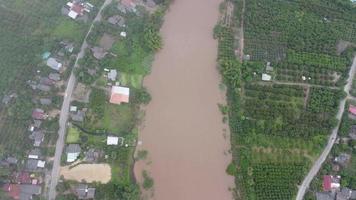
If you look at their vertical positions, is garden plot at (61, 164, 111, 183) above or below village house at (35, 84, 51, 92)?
below

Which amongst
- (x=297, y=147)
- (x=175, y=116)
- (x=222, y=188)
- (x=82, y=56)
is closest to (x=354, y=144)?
(x=297, y=147)

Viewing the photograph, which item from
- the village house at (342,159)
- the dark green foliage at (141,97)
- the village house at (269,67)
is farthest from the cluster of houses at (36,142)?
the village house at (342,159)

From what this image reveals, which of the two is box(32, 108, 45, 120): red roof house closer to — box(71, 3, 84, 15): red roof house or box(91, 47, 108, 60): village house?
box(91, 47, 108, 60): village house

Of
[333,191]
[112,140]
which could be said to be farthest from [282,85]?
[112,140]

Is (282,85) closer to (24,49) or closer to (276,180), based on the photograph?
(276,180)

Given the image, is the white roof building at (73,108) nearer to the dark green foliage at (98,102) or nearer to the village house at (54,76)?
the dark green foliage at (98,102)

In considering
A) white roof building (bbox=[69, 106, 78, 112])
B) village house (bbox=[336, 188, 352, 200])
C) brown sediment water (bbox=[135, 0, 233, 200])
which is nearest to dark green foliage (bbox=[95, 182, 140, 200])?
brown sediment water (bbox=[135, 0, 233, 200])
